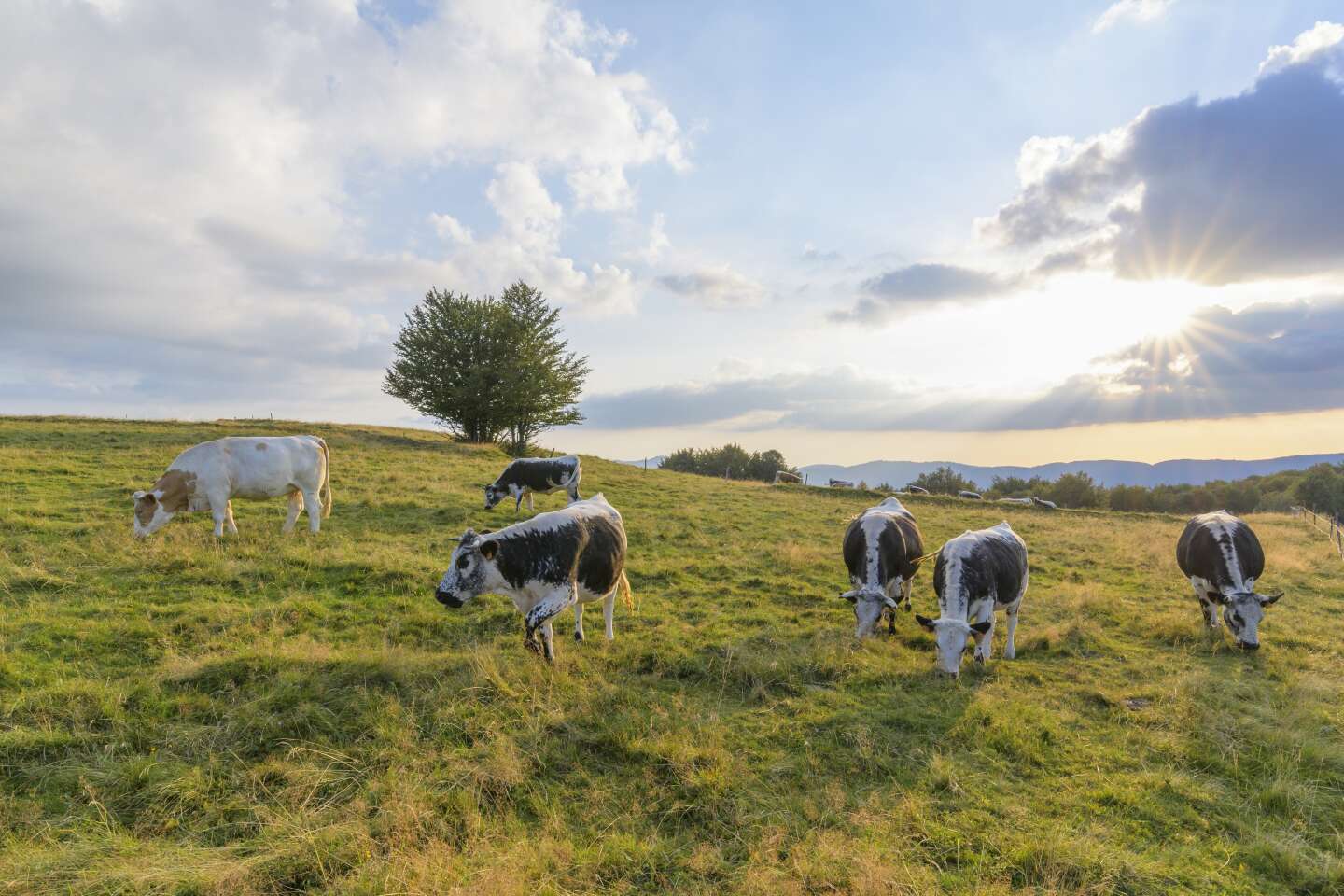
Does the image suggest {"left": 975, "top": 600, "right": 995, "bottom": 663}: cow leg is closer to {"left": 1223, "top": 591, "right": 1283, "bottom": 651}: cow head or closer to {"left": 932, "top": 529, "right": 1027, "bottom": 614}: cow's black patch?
{"left": 932, "top": 529, "right": 1027, "bottom": 614}: cow's black patch

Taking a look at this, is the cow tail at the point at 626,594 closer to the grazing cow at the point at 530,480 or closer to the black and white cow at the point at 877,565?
the black and white cow at the point at 877,565

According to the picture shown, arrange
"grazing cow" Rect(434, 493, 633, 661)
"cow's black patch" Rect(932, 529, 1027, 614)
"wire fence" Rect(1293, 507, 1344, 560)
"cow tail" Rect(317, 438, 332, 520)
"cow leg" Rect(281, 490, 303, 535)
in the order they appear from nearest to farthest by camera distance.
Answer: "grazing cow" Rect(434, 493, 633, 661) → "cow's black patch" Rect(932, 529, 1027, 614) → "cow leg" Rect(281, 490, 303, 535) → "cow tail" Rect(317, 438, 332, 520) → "wire fence" Rect(1293, 507, 1344, 560)

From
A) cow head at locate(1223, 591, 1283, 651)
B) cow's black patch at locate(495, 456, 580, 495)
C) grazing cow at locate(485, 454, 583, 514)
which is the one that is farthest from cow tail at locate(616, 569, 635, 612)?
cow head at locate(1223, 591, 1283, 651)

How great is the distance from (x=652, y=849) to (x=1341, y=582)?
66.7ft

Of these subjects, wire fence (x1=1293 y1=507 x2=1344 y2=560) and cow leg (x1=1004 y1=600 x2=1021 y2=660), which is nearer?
cow leg (x1=1004 y1=600 x2=1021 y2=660)

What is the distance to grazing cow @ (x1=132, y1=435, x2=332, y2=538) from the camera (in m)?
11.6

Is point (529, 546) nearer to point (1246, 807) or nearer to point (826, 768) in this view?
point (826, 768)

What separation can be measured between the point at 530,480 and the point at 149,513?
389 inches

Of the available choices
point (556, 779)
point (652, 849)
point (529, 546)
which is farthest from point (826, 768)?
point (529, 546)

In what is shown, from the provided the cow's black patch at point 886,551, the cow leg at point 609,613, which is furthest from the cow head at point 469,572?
the cow's black patch at point 886,551

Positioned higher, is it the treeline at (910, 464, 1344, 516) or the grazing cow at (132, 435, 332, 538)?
→ the grazing cow at (132, 435, 332, 538)

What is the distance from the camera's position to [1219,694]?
7602 millimetres

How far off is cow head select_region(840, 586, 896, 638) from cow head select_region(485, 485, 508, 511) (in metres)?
12.0

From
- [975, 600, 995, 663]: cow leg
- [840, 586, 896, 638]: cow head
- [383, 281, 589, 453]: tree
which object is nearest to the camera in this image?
[975, 600, 995, 663]: cow leg
